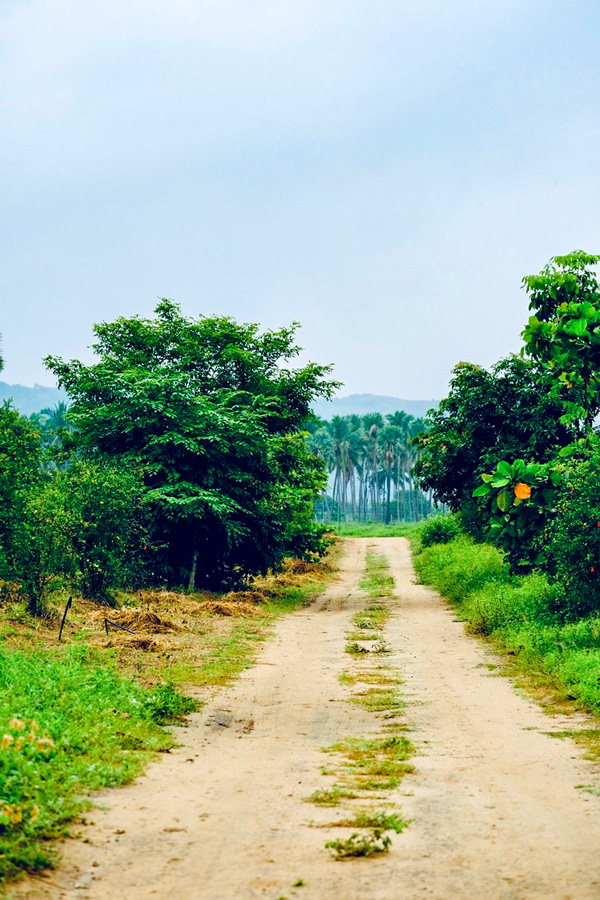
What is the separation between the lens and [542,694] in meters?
11.9

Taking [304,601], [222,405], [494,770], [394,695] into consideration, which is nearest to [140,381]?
[222,405]

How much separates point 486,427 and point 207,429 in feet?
26.1

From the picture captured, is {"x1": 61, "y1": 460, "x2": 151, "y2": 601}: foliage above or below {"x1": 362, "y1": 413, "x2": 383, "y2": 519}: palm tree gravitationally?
below

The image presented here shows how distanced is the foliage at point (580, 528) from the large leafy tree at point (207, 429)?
384 inches

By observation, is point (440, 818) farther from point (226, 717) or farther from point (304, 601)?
point (304, 601)

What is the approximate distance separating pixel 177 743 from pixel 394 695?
3982 millimetres

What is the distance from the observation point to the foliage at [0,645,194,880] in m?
5.68

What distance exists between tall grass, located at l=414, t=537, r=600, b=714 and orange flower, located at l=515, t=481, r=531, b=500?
5.46m

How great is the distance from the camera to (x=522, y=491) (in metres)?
6.29

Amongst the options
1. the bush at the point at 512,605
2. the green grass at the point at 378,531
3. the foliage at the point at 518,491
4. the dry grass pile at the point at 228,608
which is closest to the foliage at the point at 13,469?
the dry grass pile at the point at 228,608

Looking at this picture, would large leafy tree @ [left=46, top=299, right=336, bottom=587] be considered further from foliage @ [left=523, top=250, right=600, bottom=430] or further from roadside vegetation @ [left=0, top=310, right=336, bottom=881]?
foliage @ [left=523, top=250, right=600, bottom=430]

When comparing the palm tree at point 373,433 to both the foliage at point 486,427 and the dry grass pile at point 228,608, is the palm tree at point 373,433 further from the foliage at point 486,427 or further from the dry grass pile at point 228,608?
the dry grass pile at point 228,608

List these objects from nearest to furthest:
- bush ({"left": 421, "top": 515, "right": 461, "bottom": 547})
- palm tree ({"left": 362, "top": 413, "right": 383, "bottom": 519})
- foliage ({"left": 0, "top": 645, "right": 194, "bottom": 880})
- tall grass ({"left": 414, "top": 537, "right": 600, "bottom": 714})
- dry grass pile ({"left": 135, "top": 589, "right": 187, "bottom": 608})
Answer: foliage ({"left": 0, "top": 645, "right": 194, "bottom": 880})
tall grass ({"left": 414, "top": 537, "right": 600, "bottom": 714})
dry grass pile ({"left": 135, "top": 589, "right": 187, "bottom": 608})
bush ({"left": 421, "top": 515, "right": 461, "bottom": 547})
palm tree ({"left": 362, "top": 413, "right": 383, "bottom": 519})

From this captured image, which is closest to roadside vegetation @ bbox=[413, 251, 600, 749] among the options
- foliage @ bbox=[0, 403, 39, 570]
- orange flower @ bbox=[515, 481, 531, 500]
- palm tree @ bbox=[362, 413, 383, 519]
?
orange flower @ bbox=[515, 481, 531, 500]
